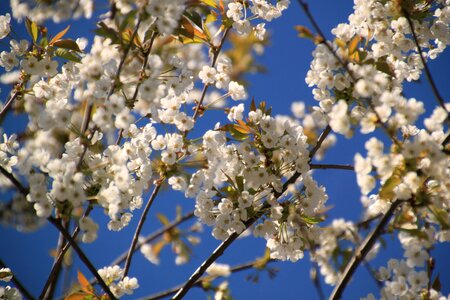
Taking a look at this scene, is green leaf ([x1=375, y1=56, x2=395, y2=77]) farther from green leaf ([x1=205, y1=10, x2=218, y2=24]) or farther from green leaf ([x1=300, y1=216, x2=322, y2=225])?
green leaf ([x1=205, y1=10, x2=218, y2=24])

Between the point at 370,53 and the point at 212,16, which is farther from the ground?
the point at 212,16

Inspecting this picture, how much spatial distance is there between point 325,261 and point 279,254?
0.94 feet

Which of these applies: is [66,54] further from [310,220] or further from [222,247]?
[310,220]

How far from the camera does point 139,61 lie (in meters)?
2.87

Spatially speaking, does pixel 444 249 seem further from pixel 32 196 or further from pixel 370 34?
A: pixel 32 196

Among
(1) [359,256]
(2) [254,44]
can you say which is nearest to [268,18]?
(1) [359,256]

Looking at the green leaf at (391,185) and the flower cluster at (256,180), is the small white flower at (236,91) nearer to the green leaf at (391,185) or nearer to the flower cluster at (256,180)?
the flower cluster at (256,180)

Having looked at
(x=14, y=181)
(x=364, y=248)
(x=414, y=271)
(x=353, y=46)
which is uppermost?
(x=14, y=181)

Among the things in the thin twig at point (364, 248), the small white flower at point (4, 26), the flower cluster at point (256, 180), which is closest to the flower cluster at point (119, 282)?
the flower cluster at point (256, 180)

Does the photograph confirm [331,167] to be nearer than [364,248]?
No

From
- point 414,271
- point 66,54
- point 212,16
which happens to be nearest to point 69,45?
point 66,54

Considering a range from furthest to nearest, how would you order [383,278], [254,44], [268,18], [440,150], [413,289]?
1. [254,44]
2. [268,18]
3. [383,278]
4. [413,289]
5. [440,150]

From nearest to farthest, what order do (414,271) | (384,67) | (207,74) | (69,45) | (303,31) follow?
(303,31)
(414,271)
(384,67)
(69,45)
(207,74)

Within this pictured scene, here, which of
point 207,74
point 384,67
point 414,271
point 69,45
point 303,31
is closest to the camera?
point 303,31
